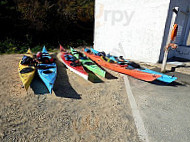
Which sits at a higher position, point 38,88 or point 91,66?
point 91,66

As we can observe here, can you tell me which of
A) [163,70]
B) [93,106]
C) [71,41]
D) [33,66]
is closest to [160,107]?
[93,106]

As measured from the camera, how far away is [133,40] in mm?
8922

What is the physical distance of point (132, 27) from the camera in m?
8.77

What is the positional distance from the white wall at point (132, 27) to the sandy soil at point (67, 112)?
12.4 ft

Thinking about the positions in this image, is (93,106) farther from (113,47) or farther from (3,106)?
(113,47)

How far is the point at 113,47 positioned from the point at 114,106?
6311 mm

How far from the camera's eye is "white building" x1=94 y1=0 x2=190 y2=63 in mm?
7691

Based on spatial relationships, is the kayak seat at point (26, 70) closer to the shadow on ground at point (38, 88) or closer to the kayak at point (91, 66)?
the shadow on ground at point (38, 88)

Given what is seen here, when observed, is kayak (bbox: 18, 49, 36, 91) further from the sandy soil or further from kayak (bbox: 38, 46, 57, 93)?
the sandy soil

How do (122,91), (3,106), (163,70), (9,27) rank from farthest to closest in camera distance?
1. (9,27)
2. (163,70)
3. (122,91)
4. (3,106)

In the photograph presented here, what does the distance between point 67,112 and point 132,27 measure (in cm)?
695

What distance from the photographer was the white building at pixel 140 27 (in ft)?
25.2

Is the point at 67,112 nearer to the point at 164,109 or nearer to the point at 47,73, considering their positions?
the point at 47,73

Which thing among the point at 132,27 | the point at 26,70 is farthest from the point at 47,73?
the point at 132,27
